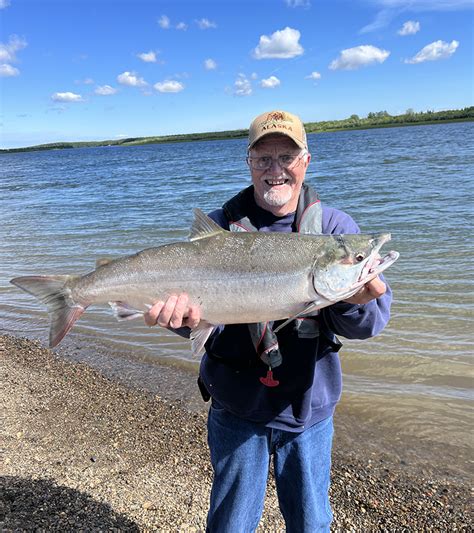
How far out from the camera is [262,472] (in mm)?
3303

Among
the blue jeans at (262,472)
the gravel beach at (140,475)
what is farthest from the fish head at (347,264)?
the gravel beach at (140,475)

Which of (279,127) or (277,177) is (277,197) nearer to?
(277,177)

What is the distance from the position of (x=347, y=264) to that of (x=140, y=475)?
3485 millimetres

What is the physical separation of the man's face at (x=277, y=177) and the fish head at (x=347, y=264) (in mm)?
451

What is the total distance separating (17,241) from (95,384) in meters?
14.5

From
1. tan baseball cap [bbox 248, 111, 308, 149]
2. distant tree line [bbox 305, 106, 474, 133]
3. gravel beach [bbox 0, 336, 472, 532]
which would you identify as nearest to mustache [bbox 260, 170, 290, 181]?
tan baseball cap [bbox 248, 111, 308, 149]

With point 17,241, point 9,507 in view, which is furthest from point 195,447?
point 17,241

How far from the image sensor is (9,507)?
4.34 meters

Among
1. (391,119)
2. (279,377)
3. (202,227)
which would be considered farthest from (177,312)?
(391,119)

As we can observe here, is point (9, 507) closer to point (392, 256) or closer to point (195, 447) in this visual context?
point (195, 447)

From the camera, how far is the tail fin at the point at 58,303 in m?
3.69

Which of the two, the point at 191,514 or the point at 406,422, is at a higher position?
the point at 191,514

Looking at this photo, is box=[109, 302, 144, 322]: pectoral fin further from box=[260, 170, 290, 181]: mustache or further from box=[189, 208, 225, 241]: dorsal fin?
box=[260, 170, 290, 181]: mustache

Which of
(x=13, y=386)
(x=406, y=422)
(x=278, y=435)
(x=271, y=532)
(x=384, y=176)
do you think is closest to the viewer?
(x=278, y=435)
